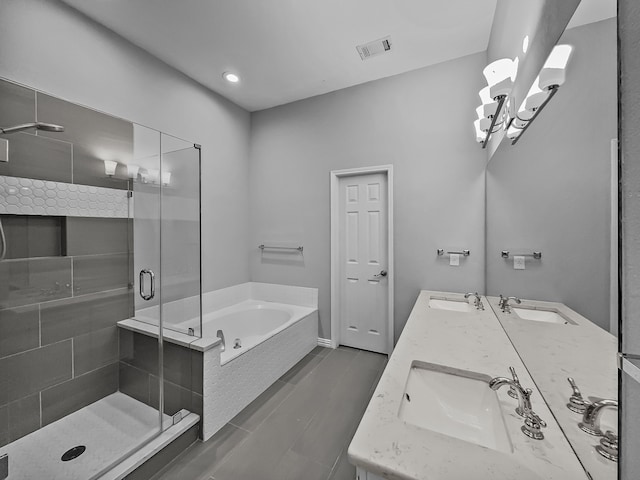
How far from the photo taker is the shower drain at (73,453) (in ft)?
4.78

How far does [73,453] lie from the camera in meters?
1.49

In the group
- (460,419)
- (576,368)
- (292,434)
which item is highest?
(576,368)

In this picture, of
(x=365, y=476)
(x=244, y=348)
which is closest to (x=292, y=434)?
(x=244, y=348)

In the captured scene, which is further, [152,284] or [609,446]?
[152,284]

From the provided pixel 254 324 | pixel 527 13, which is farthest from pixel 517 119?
pixel 254 324

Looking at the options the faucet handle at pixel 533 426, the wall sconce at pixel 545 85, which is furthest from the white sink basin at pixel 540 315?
the wall sconce at pixel 545 85

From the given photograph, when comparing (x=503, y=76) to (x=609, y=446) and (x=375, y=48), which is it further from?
(x=609, y=446)

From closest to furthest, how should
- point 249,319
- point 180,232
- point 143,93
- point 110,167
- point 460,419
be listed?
1. point 460,419
2. point 110,167
3. point 180,232
4. point 143,93
5. point 249,319

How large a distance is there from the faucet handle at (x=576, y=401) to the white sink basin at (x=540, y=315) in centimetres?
14

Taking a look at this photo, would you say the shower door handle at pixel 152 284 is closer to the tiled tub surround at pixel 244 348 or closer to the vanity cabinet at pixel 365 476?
the tiled tub surround at pixel 244 348

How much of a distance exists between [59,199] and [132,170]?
0.50 m

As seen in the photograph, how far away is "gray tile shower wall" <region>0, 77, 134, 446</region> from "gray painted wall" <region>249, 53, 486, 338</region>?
1.63 metres

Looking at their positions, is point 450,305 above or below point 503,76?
below

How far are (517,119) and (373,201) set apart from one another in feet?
5.81
